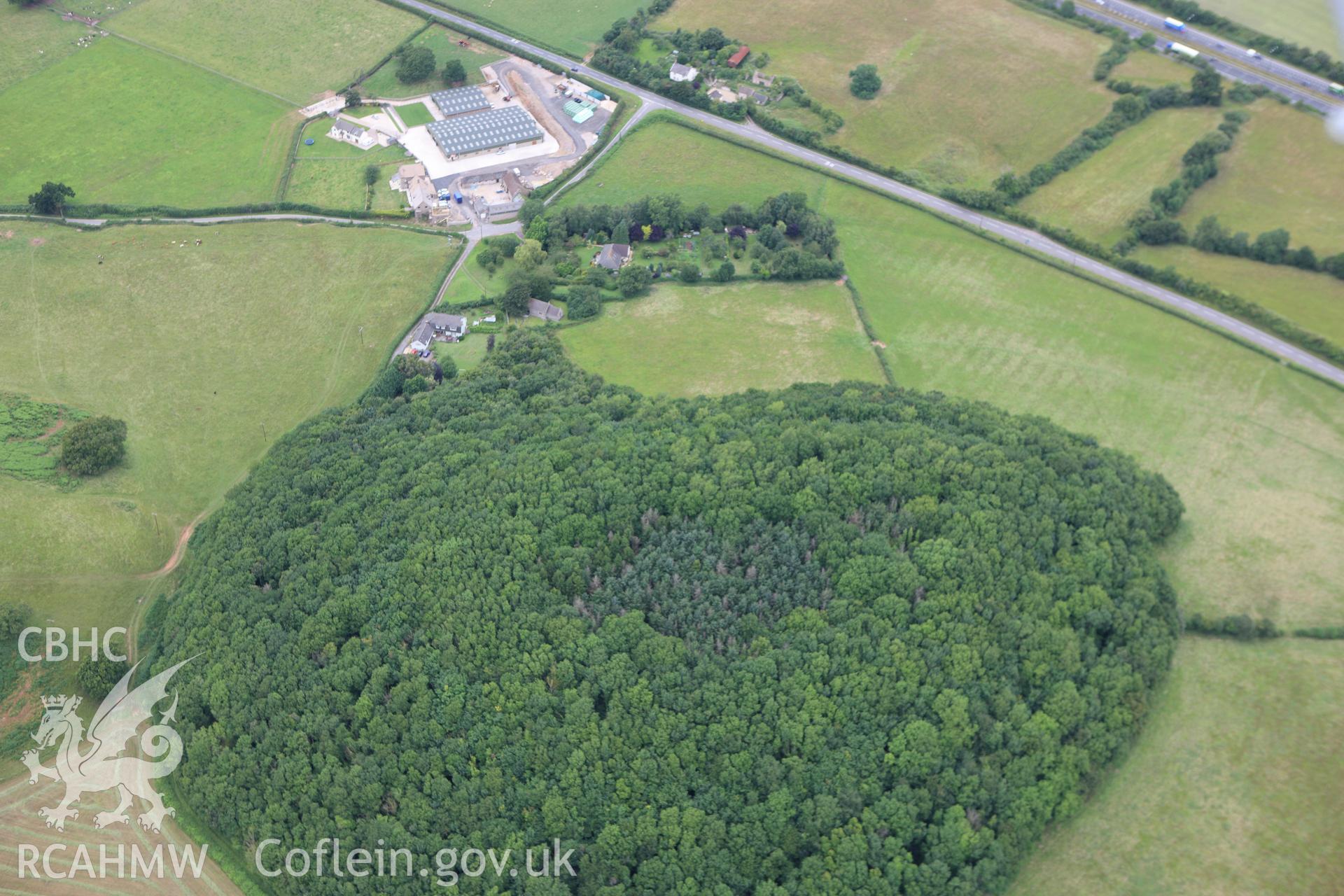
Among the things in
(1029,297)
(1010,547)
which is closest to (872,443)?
(1010,547)

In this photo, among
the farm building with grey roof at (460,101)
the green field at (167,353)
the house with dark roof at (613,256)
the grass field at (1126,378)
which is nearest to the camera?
the grass field at (1126,378)

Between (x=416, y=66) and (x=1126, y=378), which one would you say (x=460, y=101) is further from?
(x=1126, y=378)

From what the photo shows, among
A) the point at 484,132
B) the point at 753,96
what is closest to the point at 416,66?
the point at 484,132

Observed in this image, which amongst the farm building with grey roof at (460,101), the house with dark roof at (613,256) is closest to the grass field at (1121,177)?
the house with dark roof at (613,256)

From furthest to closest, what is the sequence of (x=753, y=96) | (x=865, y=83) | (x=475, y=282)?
(x=753, y=96) → (x=865, y=83) → (x=475, y=282)

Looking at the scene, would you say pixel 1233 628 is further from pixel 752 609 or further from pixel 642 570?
pixel 642 570

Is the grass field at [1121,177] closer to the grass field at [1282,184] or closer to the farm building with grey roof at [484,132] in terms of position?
the grass field at [1282,184]
